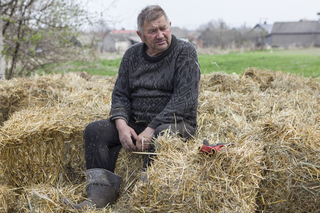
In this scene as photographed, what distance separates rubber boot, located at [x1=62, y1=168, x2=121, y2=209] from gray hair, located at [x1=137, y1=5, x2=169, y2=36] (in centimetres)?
158

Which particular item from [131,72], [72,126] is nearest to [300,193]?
[131,72]

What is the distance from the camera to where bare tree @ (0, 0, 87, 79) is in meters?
7.68

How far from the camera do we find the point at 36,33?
8.09 metres

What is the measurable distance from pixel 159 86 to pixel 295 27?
72.8 m

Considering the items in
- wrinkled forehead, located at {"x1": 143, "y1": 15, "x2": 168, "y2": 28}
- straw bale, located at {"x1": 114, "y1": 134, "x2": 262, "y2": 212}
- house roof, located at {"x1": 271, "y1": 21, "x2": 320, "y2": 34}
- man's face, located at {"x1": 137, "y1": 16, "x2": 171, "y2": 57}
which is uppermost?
house roof, located at {"x1": 271, "y1": 21, "x2": 320, "y2": 34}

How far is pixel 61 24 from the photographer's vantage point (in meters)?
8.47

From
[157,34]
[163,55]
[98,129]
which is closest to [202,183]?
[98,129]

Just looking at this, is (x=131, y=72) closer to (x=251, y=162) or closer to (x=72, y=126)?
(x=72, y=126)

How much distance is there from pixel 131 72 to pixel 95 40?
8378 millimetres

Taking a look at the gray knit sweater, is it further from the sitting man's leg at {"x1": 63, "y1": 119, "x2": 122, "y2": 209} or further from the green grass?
the green grass

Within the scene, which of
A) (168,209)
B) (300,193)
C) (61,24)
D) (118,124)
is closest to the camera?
(168,209)

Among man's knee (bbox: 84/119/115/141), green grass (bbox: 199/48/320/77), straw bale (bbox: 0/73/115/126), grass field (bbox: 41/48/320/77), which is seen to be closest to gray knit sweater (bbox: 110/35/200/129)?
man's knee (bbox: 84/119/115/141)

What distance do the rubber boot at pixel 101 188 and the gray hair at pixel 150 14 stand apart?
1.58 metres

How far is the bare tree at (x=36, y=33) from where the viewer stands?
7.68 metres
